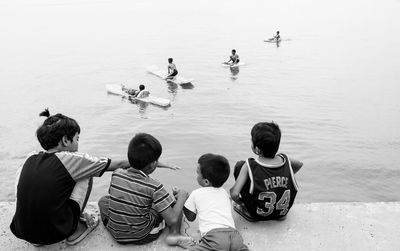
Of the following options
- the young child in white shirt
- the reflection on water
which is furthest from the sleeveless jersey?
the reflection on water

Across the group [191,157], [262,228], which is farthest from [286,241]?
[191,157]

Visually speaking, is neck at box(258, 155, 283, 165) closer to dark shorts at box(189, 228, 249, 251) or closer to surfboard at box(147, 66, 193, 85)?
dark shorts at box(189, 228, 249, 251)

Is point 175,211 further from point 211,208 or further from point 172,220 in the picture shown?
point 211,208

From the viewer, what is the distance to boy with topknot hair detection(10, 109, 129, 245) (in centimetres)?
298

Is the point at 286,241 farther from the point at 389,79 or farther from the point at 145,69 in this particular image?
the point at 145,69

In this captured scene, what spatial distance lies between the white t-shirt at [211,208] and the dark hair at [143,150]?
0.52 meters

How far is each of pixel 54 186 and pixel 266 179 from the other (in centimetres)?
179

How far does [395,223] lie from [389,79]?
15.2 meters

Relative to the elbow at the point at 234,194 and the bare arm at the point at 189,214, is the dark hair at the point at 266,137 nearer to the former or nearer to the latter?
the elbow at the point at 234,194

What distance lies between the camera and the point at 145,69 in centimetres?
2009

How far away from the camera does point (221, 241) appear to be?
3.02 m

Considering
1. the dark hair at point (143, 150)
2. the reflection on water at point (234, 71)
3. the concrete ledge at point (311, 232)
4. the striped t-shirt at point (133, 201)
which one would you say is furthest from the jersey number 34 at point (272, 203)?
the reflection on water at point (234, 71)

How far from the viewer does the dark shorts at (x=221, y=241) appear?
9.90 feet

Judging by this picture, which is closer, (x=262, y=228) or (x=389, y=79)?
(x=262, y=228)
